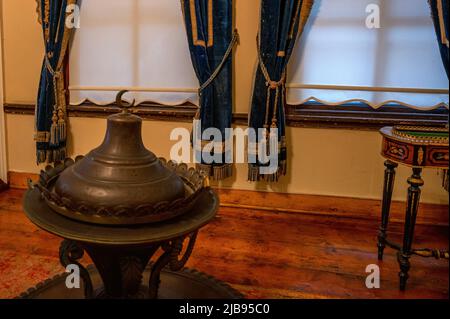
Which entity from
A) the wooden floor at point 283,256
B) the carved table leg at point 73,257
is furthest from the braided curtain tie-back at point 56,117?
the carved table leg at point 73,257

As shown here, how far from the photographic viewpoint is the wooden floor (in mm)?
1816

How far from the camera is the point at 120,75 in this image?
2.86m

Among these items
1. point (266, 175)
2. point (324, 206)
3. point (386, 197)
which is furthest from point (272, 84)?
point (386, 197)

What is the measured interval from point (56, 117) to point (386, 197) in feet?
6.99

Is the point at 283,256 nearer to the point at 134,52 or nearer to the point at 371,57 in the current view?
the point at 371,57

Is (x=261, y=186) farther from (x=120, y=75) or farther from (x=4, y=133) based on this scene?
(x=4, y=133)

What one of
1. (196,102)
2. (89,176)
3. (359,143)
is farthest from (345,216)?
(89,176)

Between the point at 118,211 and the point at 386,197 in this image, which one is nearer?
the point at 118,211

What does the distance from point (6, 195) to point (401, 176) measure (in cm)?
Result: 265

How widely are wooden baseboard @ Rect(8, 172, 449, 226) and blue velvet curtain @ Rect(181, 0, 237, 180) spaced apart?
0.27 m

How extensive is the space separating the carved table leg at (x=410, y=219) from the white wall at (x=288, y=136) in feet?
2.95

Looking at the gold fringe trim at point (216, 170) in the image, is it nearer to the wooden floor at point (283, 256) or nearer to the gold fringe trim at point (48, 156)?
the wooden floor at point (283, 256)

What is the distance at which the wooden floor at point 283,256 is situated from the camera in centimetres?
182

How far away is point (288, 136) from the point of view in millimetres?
2744
